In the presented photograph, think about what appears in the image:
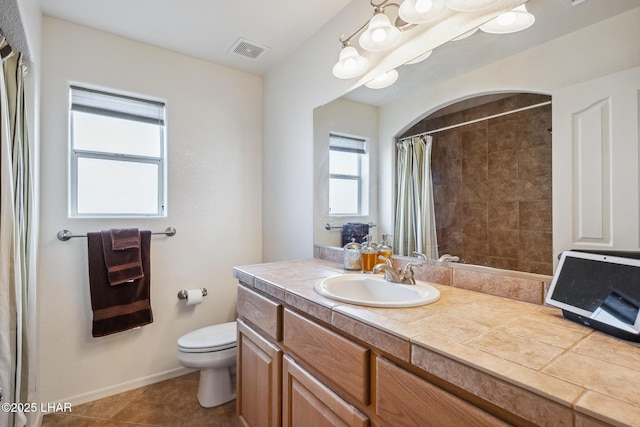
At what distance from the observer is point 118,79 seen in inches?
83.0

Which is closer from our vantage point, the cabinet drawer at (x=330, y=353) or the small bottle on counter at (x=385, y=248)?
the cabinet drawer at (x=330, y=353)

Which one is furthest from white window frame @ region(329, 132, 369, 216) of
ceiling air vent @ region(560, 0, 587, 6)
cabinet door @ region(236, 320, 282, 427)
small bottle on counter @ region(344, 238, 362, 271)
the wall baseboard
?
the wall baseboard

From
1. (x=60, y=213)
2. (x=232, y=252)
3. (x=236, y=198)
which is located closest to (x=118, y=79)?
(x=60, y=213)

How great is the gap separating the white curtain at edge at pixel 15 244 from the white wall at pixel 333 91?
1.44 metres

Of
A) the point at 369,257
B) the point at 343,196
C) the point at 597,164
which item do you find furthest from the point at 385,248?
the point at 597,164

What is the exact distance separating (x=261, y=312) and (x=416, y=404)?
2.81ft

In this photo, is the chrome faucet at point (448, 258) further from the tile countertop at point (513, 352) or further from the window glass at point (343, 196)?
the window glass at point (343, 196)

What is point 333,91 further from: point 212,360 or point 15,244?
point 212,360

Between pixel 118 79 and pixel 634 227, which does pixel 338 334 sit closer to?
pixel 634 227

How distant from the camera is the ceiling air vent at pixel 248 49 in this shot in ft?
7.16

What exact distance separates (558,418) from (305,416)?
0.86 m

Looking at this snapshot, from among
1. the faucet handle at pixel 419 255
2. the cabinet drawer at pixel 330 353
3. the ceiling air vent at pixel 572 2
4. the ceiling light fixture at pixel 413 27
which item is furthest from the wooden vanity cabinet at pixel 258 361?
the ceiling air vent at pixel 572 2

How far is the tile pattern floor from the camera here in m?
1.81

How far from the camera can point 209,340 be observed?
198cm
